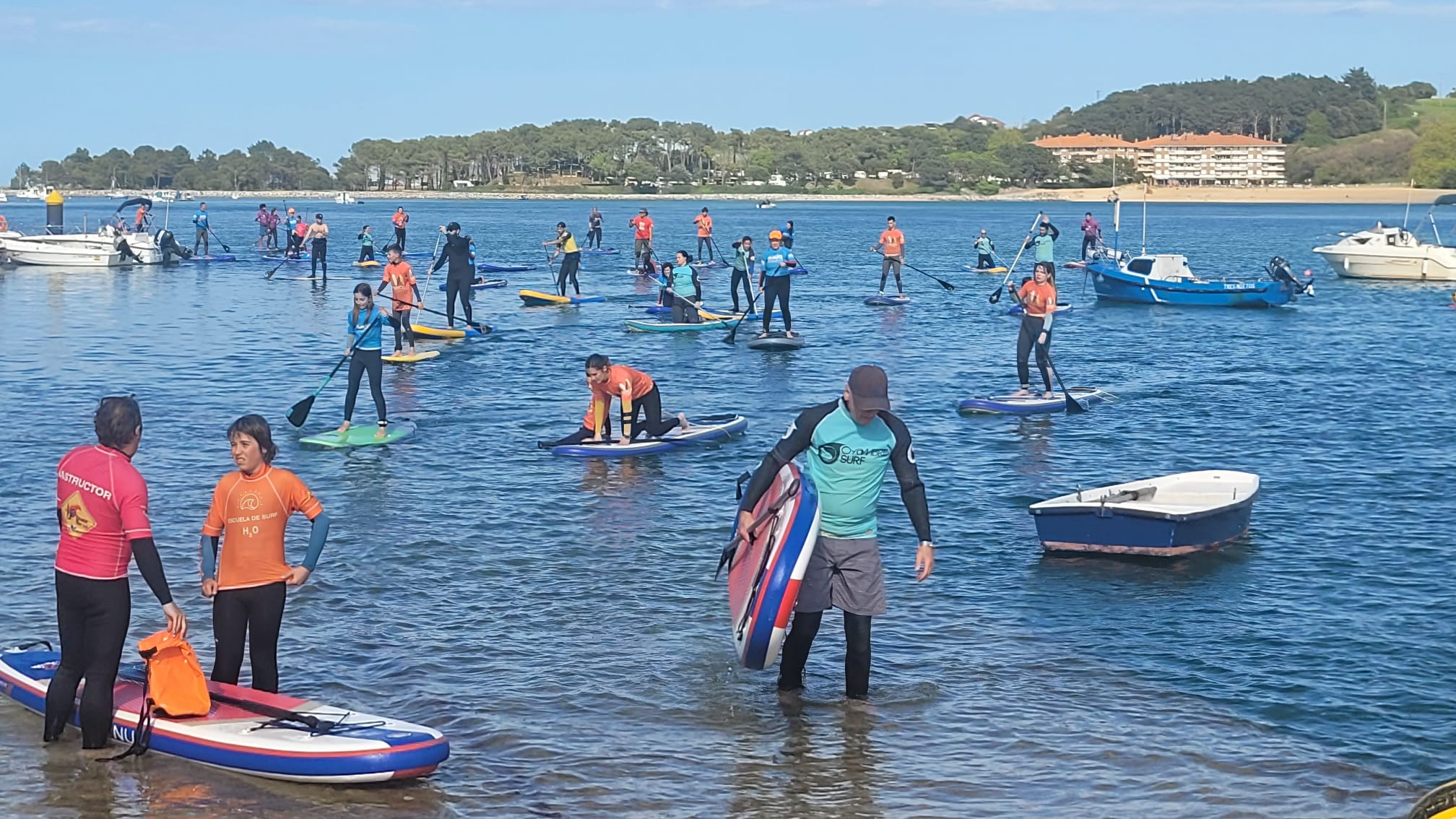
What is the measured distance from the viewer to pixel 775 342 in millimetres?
30609

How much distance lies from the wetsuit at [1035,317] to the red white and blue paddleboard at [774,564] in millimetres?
11549

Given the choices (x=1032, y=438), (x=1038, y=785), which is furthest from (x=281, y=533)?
(x=1032, y=438)

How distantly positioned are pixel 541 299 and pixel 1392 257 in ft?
95.0

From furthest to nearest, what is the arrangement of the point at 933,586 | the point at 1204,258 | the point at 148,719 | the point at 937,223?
the point at 937,223 < the point at 1204,258 < the point at 933,586 < the point at 148,719

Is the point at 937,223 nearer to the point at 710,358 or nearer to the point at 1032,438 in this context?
the point at 710,358

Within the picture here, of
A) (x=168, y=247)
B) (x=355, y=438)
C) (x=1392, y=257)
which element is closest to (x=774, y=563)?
(x=355, y=438)

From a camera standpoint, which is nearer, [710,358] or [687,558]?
[687,558]

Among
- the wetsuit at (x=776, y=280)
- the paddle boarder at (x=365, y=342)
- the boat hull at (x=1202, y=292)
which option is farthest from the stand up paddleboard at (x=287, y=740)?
the boat hull at (x=1202, y=292)

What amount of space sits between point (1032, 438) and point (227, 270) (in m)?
39.4

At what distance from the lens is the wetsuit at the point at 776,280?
29.1 meters

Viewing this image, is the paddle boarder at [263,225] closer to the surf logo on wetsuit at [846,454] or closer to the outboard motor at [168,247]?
the outboard motor at [168,247]

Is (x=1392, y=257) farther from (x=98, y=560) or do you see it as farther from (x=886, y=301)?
(x=98, y=560)

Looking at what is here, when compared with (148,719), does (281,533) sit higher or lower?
higher

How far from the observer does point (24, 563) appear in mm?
13727
